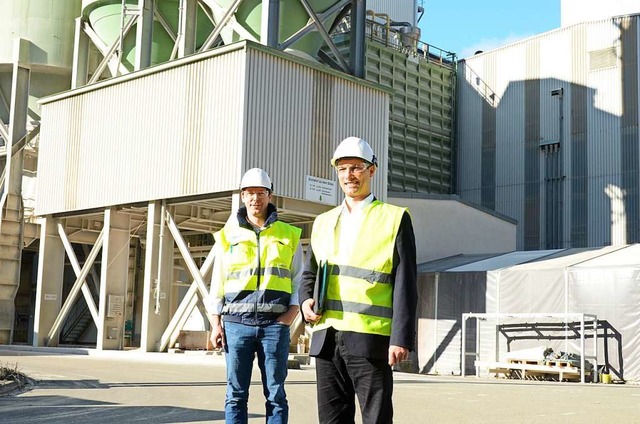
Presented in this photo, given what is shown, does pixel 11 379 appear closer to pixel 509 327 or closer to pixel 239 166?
pixel 239 166

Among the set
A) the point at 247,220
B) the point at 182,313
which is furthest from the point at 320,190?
the point at 247,220

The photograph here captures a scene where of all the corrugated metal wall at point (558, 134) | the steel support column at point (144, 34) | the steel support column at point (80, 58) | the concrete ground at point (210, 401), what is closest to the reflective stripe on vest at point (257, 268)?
the concrete ground at point (210, 401)

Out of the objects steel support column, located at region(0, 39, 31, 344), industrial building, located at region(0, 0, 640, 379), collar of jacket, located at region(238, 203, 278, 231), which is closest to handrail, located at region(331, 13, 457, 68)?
industrial building, located at region(0, 0, 640, 379)

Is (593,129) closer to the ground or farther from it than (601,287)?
farther from it

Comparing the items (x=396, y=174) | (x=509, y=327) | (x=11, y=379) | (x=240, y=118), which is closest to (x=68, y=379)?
(x=11, y=379)

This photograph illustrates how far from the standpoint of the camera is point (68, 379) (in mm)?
14469

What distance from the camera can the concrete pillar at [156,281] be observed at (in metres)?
25.7

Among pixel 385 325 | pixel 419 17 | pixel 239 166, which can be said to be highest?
pixel 419 17

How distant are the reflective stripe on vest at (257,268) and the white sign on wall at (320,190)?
17937 millimetres

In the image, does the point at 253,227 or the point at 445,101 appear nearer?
the point at 253,227

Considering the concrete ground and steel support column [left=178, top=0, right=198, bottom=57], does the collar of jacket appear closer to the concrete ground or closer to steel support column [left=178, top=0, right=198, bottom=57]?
the concrete ground

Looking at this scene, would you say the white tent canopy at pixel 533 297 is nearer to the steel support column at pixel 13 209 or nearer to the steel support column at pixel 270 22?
the steel support column at pixel 270 22

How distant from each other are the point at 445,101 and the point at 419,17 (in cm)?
836

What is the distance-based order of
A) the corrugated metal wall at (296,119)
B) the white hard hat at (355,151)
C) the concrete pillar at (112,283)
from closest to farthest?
1. the white hard hat at (355,151)
2. the corrugated metal wall at (296,119)
3. the concrete pillar at (112,283)
